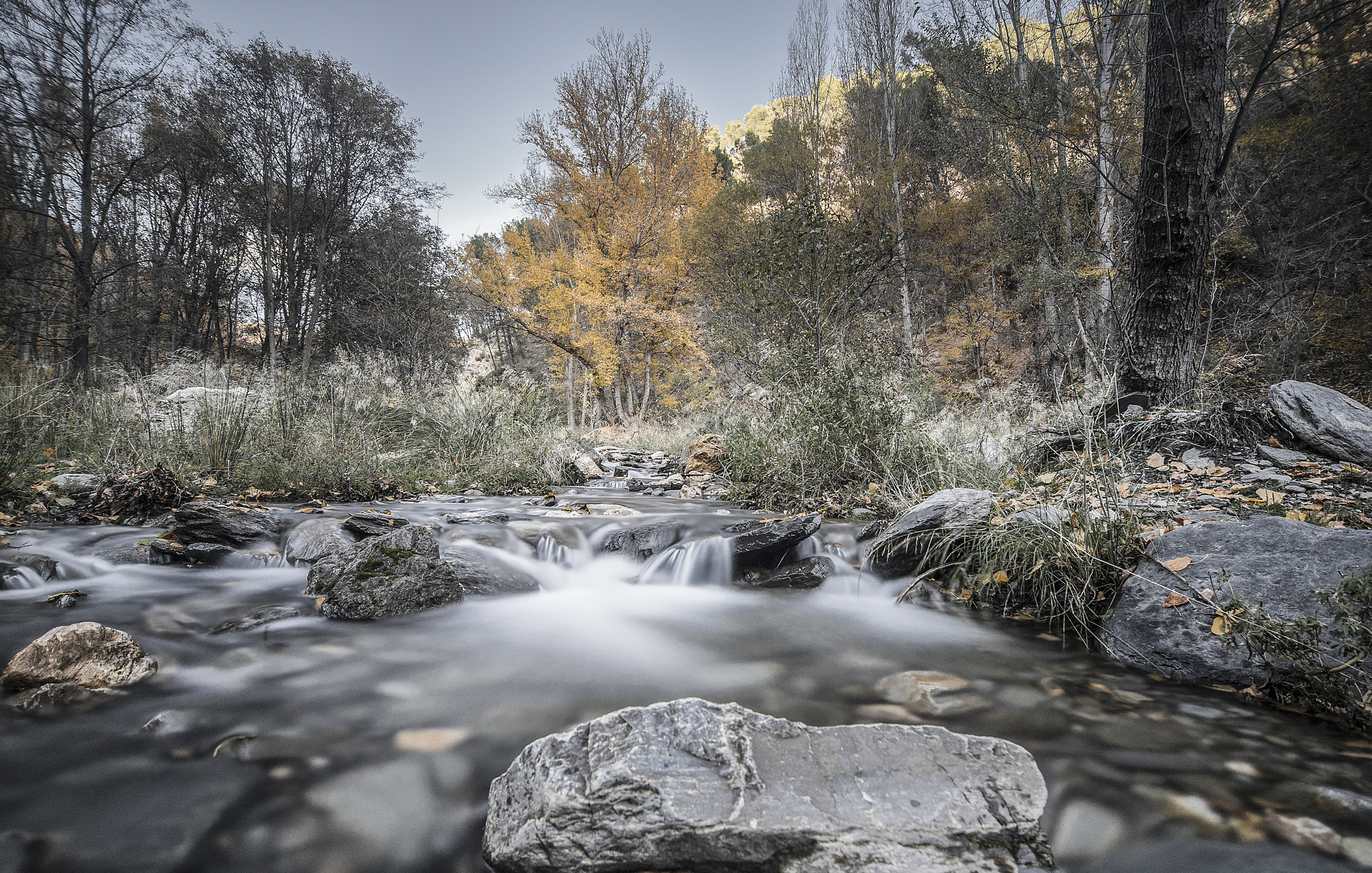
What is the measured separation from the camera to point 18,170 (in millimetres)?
8508

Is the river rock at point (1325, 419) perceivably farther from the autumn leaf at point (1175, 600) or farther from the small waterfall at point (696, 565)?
the small waterfall at point (696, 565)

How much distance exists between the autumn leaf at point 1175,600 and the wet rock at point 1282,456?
2.06 m

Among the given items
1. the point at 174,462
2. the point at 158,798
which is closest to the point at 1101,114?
the point at 158,798

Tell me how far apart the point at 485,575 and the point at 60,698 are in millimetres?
1723

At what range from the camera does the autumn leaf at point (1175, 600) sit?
76.2 inches

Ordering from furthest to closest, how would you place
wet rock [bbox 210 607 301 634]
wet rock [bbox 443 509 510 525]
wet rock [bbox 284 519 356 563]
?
wet rock [bbox 443 509 510 525], wet rock [bbox 284 519 356 563], wet rock [bbox 210 607 301 634]

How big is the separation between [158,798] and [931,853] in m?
1.80

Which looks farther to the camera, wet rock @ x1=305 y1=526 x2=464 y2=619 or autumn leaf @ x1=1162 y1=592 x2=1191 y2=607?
wet rock @ x1=305 y1=526 x2=464 y2=619

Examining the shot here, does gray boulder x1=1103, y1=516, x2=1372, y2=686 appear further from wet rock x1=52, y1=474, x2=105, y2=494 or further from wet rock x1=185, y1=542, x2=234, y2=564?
wet rock x1=52, y1=474, x2=105, y2=494

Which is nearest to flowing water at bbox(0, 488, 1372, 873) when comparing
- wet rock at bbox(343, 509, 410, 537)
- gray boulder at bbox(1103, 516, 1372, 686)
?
gray boulder at bbox(1103, 516, 1372, 686)

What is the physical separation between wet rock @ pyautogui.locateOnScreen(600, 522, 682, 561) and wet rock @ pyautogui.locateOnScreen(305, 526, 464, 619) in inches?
46.2

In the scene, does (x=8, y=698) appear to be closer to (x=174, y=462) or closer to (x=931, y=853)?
(x=931, y=853)

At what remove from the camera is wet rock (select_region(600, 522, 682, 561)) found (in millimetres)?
3861

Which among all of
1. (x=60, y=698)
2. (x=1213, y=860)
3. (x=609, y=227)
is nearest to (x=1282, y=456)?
(x=1213, y=860)
